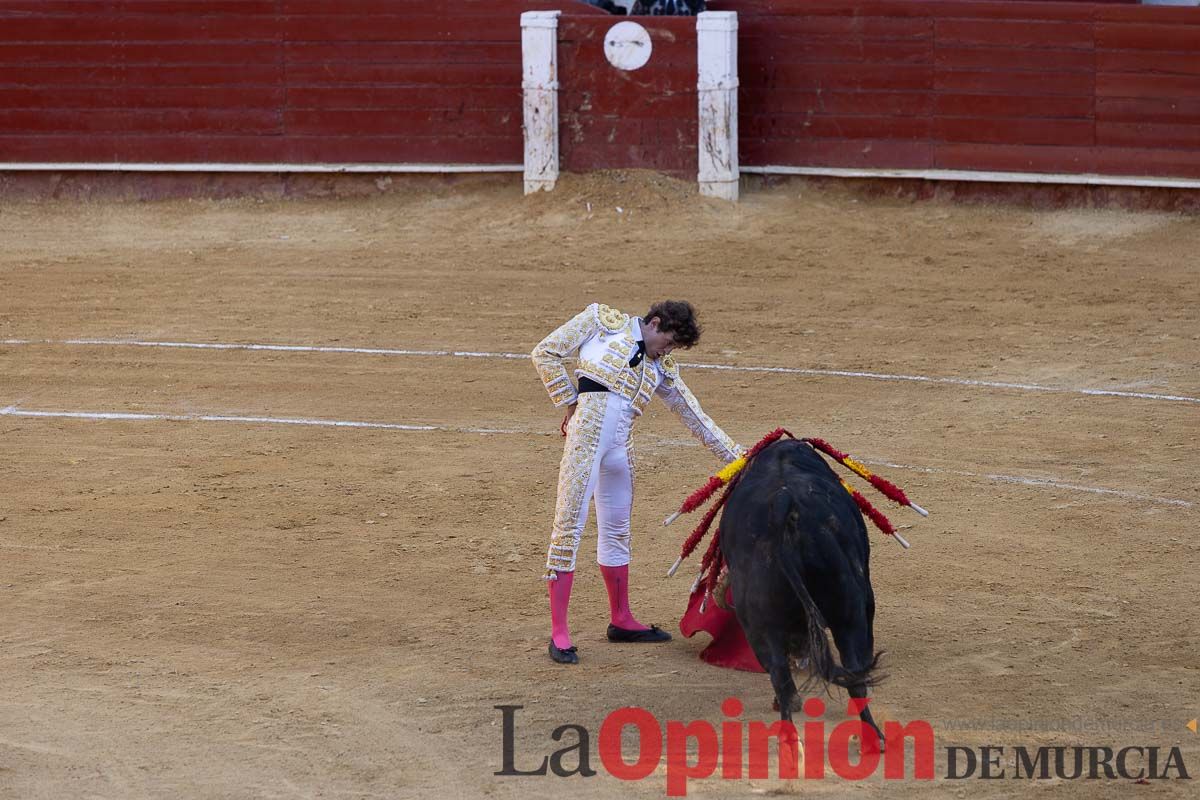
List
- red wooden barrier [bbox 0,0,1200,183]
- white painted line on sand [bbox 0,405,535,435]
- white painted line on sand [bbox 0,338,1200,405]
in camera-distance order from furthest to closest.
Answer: red wooden barrier [bbox 0,0,1200,183], white painted line on sand [bbox 0,338,1200,405], white painted line on sand [bbox 0,405,535,435]

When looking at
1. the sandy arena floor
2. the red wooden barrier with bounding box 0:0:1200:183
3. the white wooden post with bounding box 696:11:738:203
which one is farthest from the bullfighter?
the red wooden barrier with bounding box 0:0:1200:183

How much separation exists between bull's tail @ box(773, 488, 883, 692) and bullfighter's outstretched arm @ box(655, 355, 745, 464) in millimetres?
759

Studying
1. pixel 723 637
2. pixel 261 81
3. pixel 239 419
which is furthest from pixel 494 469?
pixel 261 81

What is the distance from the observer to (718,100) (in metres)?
11.6

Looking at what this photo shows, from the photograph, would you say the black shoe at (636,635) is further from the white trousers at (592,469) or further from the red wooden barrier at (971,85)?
the red wooden barrier at (971,85)

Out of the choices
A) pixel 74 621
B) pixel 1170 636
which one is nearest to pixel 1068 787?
pixel 1170 636

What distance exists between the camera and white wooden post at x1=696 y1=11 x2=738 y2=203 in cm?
1147

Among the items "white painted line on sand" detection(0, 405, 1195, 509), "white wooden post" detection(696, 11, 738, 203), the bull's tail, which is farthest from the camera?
"white wooden post" detection(696, 11, 738, 203)

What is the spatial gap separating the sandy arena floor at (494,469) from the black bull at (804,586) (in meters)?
0.32

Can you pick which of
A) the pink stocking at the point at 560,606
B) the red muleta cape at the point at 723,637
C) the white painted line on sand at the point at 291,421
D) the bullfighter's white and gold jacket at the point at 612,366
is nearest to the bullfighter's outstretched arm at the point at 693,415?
the bullfighter's white and gold jacket at the point at 612,366

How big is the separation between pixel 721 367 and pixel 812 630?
4576mm

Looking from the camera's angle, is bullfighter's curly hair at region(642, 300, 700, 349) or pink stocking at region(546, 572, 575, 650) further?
pink stocking at region(546, 572, 575, 650)

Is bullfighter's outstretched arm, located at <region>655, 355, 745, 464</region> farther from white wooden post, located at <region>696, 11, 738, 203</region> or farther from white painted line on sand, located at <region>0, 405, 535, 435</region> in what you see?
white wooden post, located at <region>696, 11, 738, 203</region>

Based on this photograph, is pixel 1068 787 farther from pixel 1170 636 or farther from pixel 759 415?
pixel 759 415
